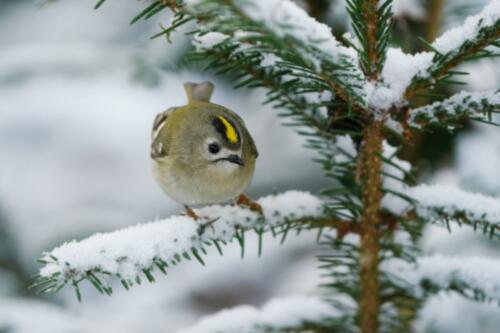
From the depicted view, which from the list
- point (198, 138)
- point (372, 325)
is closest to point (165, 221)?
point (372, 325)

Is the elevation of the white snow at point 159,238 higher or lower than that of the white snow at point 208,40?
lower

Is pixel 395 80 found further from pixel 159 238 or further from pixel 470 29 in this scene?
pixel 159 238

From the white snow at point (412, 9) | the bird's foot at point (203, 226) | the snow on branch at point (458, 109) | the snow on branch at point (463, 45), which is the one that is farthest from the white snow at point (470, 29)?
the white snow at point (412, 9)

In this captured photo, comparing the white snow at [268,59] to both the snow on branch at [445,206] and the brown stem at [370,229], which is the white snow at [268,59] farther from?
the snow on branch at [445,206]

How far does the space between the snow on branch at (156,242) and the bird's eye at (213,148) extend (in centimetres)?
65

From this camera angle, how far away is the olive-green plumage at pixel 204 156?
199 centimetres

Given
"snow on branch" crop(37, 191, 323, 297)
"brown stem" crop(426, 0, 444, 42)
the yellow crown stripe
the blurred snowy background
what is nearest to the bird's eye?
the yellow crown stripe

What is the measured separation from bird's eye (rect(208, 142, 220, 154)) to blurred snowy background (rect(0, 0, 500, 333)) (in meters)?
→ 0.28

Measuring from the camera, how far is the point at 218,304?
3.88 m

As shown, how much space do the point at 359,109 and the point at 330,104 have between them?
5 centimetres

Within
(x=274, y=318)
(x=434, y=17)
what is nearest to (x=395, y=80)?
(x=274, y=318)

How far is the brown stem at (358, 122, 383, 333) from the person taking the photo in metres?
1.21

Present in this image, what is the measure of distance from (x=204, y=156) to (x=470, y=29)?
1.19 m

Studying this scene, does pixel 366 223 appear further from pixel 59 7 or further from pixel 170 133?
pixel 59 7
